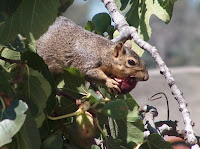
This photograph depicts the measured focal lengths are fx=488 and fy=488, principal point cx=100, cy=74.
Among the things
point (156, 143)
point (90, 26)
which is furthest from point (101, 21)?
point (156, 143)

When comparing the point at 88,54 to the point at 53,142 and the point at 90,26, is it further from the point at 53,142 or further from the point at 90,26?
the point at 53,142

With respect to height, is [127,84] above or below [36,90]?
above

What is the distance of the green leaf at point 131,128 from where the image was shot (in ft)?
4.61

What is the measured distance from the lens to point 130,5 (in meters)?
1.90

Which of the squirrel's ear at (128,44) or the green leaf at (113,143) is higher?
the squirrel's ear at (128,44)

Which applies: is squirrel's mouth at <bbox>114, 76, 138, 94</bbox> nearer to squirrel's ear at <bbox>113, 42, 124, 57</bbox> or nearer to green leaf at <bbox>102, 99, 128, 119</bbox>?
squirrel's ear at <bbox>113, 42, 124, 57</bbox>

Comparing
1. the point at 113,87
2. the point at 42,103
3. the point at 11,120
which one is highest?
the point at 113,87

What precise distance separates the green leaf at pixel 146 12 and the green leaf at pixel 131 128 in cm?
49

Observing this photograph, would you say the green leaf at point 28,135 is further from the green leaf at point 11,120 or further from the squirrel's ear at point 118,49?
the squirrel's ear at point 118,49

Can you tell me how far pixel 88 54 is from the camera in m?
2.05

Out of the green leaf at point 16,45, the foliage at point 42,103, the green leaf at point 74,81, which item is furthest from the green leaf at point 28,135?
the green leaf at point 74,81

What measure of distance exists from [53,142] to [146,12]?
83 centimetres

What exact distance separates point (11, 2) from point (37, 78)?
8.1 inches

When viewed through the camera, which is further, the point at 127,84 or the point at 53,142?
the point at 127,84
